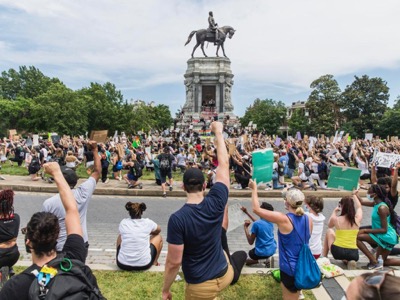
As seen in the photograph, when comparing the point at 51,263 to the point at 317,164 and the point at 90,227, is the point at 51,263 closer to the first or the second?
the point at 90,227

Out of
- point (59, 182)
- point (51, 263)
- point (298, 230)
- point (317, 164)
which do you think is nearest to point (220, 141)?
point (298, 230)

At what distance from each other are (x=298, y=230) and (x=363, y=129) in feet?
197

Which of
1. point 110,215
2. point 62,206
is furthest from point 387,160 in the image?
point 62,206

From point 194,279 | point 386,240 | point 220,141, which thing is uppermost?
point 220,141

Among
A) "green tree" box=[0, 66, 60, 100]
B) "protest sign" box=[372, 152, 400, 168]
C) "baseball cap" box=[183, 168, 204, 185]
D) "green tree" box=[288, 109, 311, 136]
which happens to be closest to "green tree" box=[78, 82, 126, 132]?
"green tree" box=[0, 66, 60, 100]

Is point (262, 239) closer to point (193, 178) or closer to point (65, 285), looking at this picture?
point (193, 178)

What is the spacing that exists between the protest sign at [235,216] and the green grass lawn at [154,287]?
809 mm

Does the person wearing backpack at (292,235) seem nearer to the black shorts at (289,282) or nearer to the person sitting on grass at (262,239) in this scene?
the black shorts at (289,282)

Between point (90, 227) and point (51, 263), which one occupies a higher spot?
point (51, 263)

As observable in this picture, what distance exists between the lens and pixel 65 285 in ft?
6.44

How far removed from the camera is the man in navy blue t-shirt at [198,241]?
280 centimetres

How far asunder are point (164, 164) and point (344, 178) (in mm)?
6999

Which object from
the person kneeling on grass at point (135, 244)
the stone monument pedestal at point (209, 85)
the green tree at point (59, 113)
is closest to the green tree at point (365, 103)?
the stone monument pedestal at point (209, 85)

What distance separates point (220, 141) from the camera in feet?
11.4
